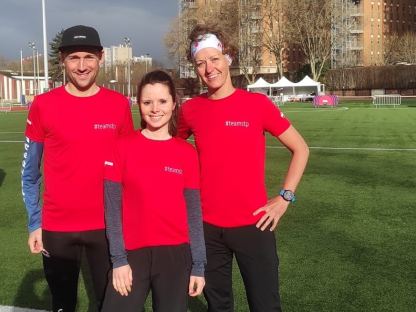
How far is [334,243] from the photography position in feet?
21.0

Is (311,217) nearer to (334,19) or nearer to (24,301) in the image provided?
(24,301)

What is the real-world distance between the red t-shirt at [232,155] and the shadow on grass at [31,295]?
2209 millimetres

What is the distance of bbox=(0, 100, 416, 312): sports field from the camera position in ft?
15.6

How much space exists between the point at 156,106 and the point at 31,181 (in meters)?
0.97

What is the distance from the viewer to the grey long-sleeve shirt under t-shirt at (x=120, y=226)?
2723 mm

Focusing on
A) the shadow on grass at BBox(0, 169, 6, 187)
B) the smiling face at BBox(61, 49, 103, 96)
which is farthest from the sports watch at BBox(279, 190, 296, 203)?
the shadow on grass at BBox(0, 169, 6, 187)

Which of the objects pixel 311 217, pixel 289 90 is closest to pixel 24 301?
pixel 311 217

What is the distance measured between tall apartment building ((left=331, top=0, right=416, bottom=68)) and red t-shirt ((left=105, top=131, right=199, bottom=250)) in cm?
9065

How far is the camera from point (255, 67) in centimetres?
8188

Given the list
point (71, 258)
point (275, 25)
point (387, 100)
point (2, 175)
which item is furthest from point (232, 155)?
point (275, 25)

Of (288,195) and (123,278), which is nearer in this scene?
(123,278)

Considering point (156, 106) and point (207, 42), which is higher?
point (207, 42)

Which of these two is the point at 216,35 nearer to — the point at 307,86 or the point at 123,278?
the point at 123,278

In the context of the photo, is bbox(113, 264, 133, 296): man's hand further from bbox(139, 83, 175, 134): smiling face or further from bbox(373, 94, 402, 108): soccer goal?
bbox(373, 94, 402, 108): soccer goal
